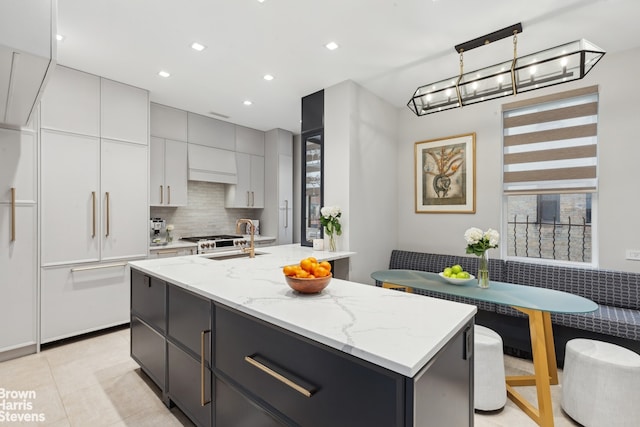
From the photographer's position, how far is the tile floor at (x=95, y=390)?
1.99 meters

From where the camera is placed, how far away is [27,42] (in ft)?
4.69

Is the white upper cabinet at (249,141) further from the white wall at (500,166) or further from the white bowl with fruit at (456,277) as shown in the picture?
the white bowl with fruit at (456,277)

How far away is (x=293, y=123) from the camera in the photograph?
5066mm

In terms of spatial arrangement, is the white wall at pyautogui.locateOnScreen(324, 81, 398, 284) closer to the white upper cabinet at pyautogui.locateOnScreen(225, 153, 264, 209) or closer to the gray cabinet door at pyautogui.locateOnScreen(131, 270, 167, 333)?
the gray cabinet door at pyautogui.locateOnScreen(131, 270, 167, 333)

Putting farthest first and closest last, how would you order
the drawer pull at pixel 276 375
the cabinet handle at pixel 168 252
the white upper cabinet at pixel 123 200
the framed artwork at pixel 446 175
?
the cabinet handle at pixel 168 252, the framed artwork at pixel 446 175, the white upper cabinet at pixel 123 200, the drawer pull at pixel 276 375

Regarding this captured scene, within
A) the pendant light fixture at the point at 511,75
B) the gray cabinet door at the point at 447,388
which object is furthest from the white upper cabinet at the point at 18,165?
the gray cabinet door at the point at 447,388

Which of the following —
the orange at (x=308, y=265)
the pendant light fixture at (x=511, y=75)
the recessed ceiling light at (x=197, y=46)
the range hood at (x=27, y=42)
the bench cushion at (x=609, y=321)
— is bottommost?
the bench cushion at (x=609, y=321)

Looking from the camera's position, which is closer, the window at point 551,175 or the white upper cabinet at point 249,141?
the window at point 551,175

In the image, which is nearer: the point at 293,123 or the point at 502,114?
the point at 502,114

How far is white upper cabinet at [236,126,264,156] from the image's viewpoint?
518 centimetres

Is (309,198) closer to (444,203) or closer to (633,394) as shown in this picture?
(444,203)

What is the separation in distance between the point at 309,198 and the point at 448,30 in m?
2.32

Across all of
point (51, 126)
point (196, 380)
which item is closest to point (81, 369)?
point (196, 380)

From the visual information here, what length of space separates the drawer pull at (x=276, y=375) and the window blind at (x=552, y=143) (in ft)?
10.9
